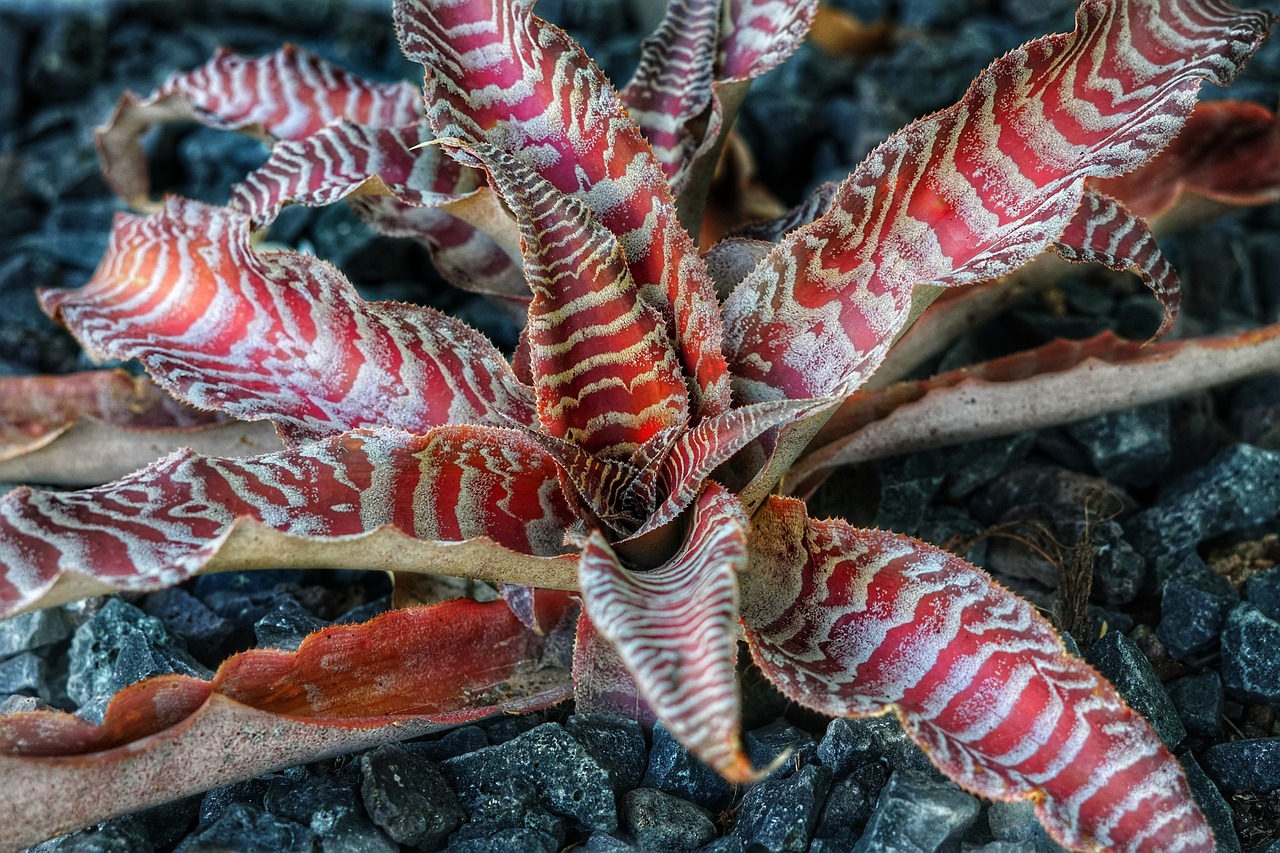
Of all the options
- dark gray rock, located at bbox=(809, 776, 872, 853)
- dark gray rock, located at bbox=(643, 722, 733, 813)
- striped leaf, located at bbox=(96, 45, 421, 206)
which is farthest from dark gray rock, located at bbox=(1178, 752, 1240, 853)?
striped leaf, located at bbox=(96, 45, 421, 206)

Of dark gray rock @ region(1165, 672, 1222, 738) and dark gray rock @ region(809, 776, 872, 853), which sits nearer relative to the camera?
dark gray rock @ region(809, 776, 872, 853)

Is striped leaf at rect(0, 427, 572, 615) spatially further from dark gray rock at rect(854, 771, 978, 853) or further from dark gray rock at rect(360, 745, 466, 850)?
dark gray rock at rect(854, 771, 978, 853)

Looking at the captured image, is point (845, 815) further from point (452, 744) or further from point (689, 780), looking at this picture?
point (452, 744)

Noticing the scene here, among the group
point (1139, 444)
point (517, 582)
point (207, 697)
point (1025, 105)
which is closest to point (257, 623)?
point (207, 697)

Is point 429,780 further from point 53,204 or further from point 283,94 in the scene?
point 53,204

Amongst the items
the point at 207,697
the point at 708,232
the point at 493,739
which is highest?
the point at 708,232

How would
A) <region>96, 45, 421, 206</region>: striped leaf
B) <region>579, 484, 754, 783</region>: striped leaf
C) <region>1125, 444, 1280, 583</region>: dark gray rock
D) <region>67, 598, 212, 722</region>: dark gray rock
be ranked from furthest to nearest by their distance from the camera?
<region>96, 45, 421, 206</region>: striped leaf → <region>1125, 444, 1280, 583</region>: dark gray rock → <region>67, 598, 212, 722</region>: dark gray rock → <region>579, 484, 754, 783</region>: striped leaf
